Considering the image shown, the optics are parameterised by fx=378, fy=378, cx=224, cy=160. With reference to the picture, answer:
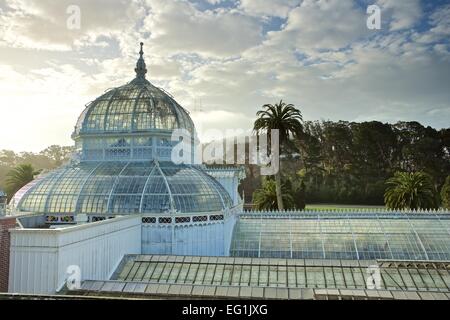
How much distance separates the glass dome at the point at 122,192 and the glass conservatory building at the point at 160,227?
62 millimetres

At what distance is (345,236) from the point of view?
2352 centimetres

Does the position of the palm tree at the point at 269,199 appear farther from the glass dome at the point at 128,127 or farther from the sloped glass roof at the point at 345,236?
the glass dome at the point at 128,127

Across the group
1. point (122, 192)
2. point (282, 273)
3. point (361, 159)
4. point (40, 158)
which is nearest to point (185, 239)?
point (122, 192)

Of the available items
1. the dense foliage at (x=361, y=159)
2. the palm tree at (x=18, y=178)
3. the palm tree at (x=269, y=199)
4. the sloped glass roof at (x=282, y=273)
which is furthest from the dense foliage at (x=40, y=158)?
the sloped glass roof at (x=282, y=273)

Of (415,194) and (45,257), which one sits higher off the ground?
(415,194)

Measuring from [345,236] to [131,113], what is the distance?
53.6ft

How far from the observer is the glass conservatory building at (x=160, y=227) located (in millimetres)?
15352

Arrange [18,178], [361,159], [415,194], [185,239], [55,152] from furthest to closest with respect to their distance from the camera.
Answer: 1. [55,152]
2. [361,159]
3. [18,178]
4. [415,194]
5. [185,239]

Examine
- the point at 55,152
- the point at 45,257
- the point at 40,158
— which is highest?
the point at 55,152

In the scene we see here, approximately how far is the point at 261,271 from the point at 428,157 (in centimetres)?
6643

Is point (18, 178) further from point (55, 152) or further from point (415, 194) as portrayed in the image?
point (55, 152)
